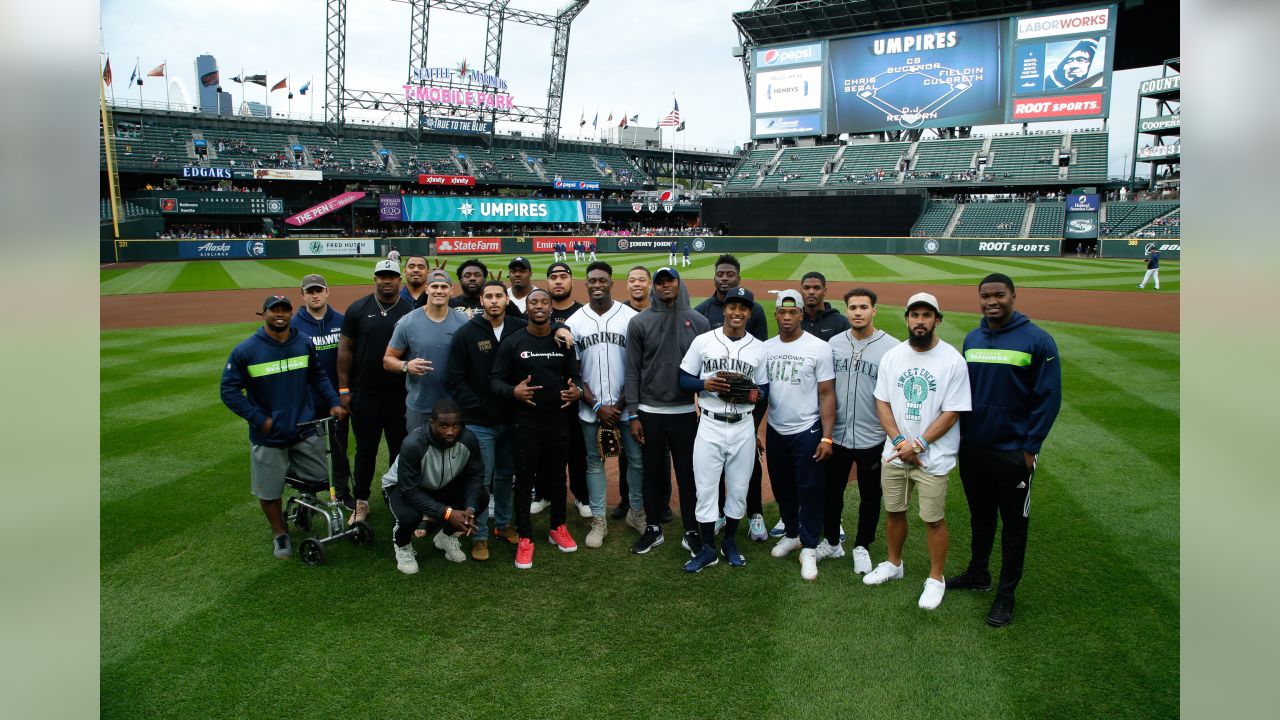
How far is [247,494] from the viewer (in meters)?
7.35

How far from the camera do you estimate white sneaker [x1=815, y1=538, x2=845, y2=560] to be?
598 centimetres

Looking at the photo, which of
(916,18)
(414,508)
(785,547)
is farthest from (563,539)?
(916,18)

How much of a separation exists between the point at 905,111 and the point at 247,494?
185 ft

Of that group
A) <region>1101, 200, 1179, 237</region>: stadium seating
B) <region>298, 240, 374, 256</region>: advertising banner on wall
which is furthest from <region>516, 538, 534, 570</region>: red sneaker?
<region>1101, 200, 1179, 237</region>: stadium seating

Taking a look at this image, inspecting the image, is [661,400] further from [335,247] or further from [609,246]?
[609,246]

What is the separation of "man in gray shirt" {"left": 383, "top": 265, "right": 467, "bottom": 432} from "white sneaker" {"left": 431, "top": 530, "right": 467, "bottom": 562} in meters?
0.96

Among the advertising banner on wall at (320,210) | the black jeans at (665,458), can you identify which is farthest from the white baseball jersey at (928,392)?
the advertising banner on wall at (320,210)

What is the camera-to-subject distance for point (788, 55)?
188 feet

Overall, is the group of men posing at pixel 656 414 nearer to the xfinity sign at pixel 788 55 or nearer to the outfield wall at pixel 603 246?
the outfield wall at pixel 603 246

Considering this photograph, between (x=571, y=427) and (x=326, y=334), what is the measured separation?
2.53 m

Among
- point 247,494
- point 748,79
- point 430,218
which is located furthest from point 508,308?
point 748,79

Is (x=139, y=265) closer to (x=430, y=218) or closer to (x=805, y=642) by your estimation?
(x=430, y=218)

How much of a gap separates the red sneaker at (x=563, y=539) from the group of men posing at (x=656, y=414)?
0.6 inches

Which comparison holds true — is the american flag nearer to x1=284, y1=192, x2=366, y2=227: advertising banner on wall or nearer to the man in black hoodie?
x1=284, y1=192, x2=366, y2=227: advertising banner on wall
